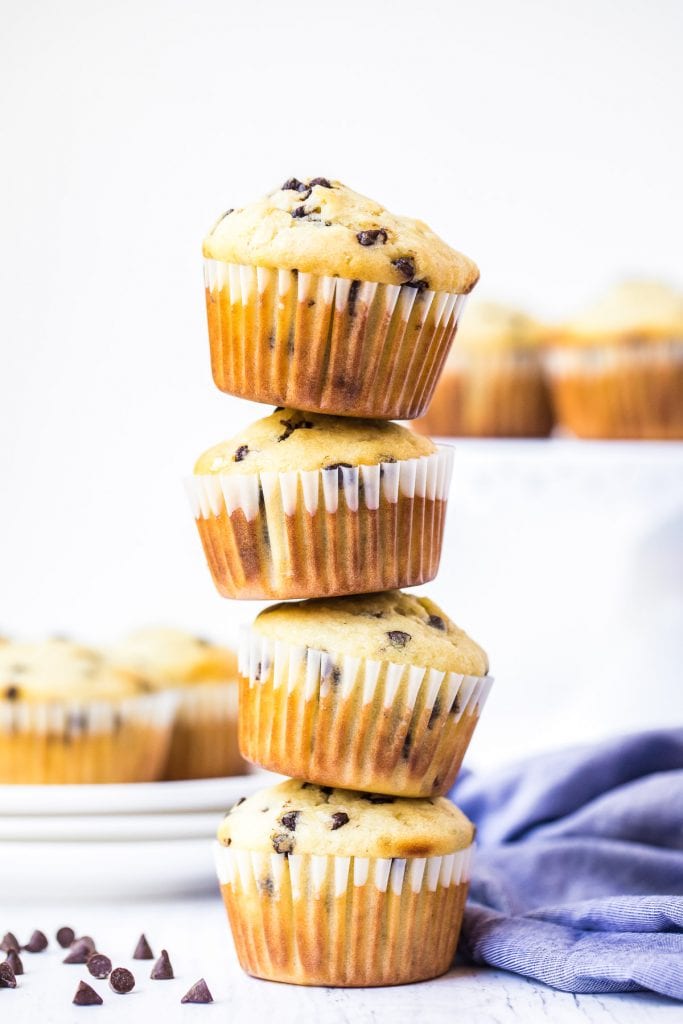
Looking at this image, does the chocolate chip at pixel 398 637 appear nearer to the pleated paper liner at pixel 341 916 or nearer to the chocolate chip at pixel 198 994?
the pleated paper liner at pixel 341 916

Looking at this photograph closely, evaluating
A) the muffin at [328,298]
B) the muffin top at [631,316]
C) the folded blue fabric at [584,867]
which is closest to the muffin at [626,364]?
the muffin top at [631,316]

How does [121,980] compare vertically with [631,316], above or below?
below

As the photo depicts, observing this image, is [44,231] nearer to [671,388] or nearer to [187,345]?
[187,345]

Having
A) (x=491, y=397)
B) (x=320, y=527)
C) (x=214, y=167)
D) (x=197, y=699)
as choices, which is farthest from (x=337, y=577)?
(x=214, y=167)

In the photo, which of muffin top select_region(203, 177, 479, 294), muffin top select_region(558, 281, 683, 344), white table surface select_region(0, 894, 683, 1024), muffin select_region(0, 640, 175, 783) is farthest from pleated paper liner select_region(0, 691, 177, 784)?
muffin top select_region(558, 281, 683, 344)

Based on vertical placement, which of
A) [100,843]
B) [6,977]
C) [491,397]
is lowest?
[100,843]

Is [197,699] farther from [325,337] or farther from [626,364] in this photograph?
[626,364]
